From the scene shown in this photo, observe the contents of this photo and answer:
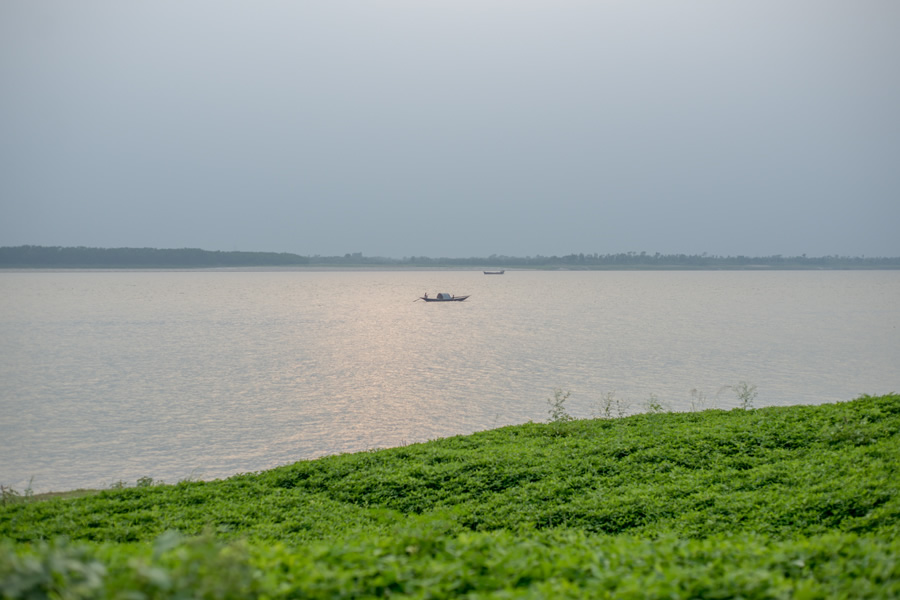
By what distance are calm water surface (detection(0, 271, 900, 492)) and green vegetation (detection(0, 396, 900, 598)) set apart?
597 centimetres

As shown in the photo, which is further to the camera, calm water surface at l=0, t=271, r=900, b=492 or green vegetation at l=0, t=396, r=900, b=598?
calm water surface at l=0, t=271, r=900, b=492

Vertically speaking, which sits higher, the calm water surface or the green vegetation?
the green vegetation

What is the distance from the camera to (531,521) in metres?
8.05

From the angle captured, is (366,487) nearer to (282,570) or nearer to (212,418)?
(282,570)

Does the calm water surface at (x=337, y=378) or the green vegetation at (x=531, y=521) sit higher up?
the green vegetation at (x=531, y=521)

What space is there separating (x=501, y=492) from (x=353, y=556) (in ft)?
17.1

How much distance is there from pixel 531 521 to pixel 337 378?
819 inches

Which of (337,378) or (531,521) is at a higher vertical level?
(531,521)

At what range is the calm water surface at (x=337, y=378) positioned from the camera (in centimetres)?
1742

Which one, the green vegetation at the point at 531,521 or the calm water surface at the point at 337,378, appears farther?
the calm water surface at the point at 337,378

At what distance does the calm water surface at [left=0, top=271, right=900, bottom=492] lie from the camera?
1742 cm

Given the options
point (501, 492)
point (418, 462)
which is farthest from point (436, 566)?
point (418, 462)

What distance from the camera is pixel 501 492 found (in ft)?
30.5

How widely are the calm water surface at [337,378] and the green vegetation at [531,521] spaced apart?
19.6ft
